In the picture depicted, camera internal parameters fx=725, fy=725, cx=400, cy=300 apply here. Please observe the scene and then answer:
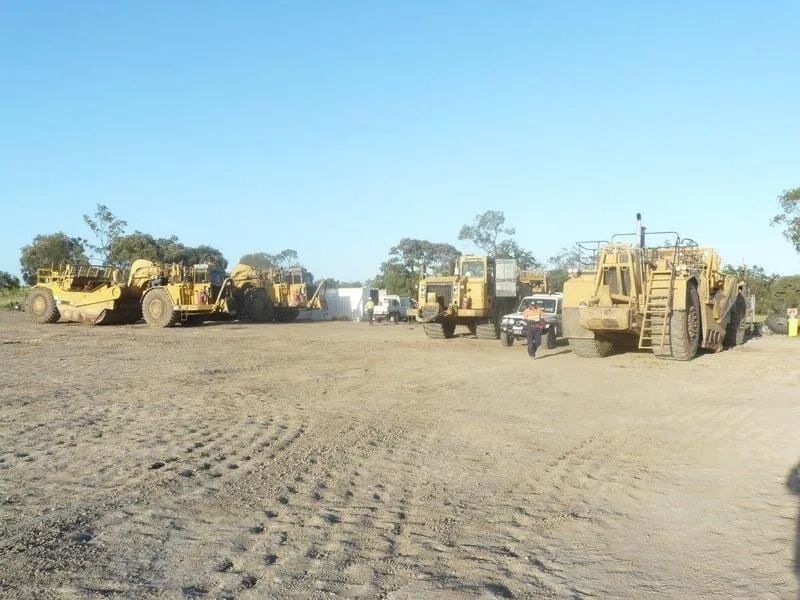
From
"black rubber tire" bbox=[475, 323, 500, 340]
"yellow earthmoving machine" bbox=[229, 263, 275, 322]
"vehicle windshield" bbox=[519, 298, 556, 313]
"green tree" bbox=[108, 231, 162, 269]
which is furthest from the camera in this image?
"green tree" bbox=[108, 231, 162, 269]

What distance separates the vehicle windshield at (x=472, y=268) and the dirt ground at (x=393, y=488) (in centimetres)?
1019

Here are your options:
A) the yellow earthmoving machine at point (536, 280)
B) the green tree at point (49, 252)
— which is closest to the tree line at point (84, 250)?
the green tree at point (49, 252)

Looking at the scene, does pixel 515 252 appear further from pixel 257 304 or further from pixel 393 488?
pixel 393 488

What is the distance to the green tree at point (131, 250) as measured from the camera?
5747 centimetres

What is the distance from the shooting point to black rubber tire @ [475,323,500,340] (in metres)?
23.3

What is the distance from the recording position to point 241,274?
111 feet

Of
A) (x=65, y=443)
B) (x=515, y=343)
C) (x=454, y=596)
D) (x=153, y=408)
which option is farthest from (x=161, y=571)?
(x=515, y=343)

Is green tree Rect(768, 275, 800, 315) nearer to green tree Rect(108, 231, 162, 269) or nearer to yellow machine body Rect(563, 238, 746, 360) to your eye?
yellow machine body Rect(563, 238, 746, 360)

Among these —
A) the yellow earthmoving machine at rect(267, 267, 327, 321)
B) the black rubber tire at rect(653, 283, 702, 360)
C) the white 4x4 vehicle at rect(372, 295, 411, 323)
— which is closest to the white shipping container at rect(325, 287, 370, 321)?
the white 4x4 vehicle at rect(372, 295, 411, 323)

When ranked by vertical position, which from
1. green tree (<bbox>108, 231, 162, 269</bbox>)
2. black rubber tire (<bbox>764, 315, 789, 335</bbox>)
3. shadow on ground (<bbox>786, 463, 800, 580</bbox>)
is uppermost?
green tree (<bbox>108, 231, 162, 269</bbox>)

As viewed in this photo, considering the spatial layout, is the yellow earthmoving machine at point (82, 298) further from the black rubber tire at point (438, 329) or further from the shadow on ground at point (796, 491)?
the shadow on ground at point (796, 491)

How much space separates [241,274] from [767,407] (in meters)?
26.8

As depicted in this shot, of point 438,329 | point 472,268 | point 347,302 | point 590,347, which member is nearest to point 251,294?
point 347,302

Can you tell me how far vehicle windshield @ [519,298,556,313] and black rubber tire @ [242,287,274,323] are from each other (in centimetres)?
1517
